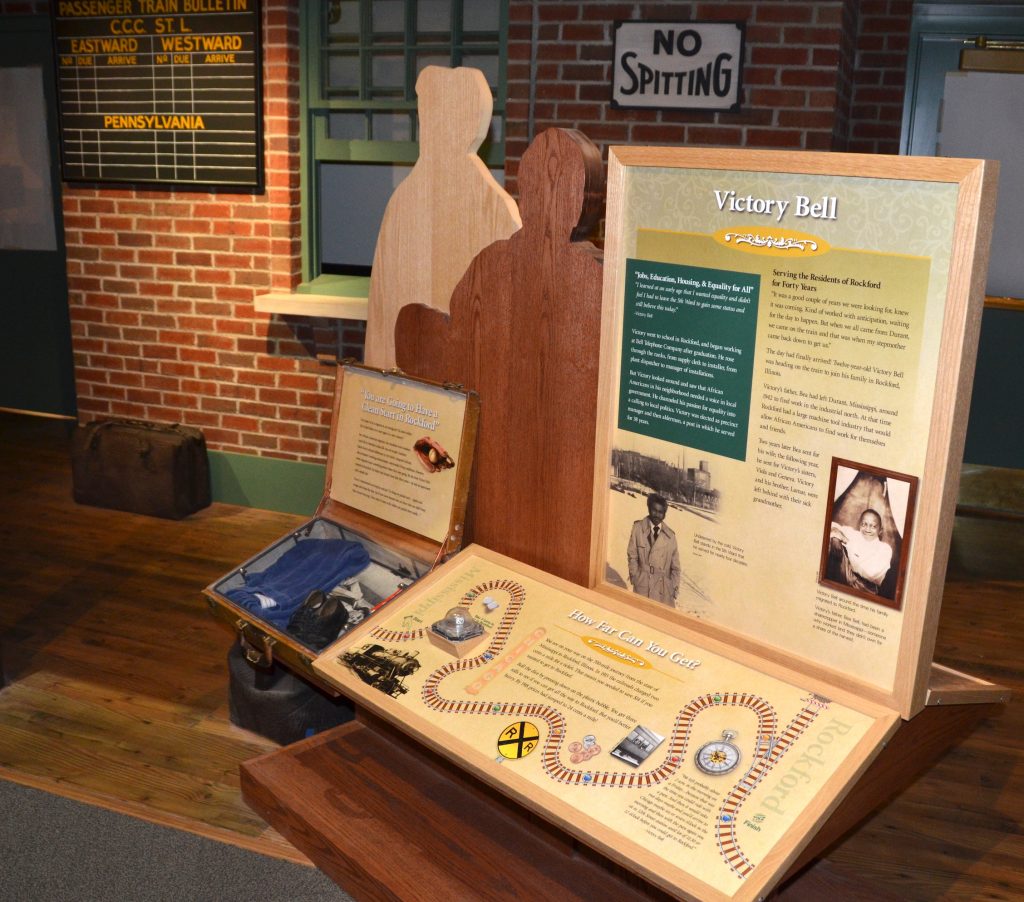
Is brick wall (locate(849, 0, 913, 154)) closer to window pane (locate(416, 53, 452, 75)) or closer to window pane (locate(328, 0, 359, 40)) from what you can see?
window pane (locate(416, 53, 452, 75))

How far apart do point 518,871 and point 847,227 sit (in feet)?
4.04

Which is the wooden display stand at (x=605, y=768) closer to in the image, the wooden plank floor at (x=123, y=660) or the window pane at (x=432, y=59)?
the wooden plank floor at (x=123, y=660)

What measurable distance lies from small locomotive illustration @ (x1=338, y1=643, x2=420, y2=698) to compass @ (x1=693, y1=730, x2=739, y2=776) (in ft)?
1.73

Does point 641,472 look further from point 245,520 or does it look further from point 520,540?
point 245,520

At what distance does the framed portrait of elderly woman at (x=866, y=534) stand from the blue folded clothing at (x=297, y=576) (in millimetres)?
1075

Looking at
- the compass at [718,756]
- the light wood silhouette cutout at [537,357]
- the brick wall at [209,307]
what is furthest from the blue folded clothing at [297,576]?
the brick wall at [209,307]

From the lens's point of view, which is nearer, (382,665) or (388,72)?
(382,665)

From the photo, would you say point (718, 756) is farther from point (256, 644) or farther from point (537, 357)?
point (256, 644)

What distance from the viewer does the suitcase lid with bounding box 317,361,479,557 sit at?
2066 mm

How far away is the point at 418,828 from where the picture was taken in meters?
1.96

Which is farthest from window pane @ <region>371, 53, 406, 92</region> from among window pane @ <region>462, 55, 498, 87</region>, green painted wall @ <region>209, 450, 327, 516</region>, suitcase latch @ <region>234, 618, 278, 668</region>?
suitcase latch @ <region>234, 618, 278, 668</region>

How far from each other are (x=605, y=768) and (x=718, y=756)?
163mm

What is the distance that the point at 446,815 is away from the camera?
200 cm

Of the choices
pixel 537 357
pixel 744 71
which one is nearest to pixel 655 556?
pixel 537 357
